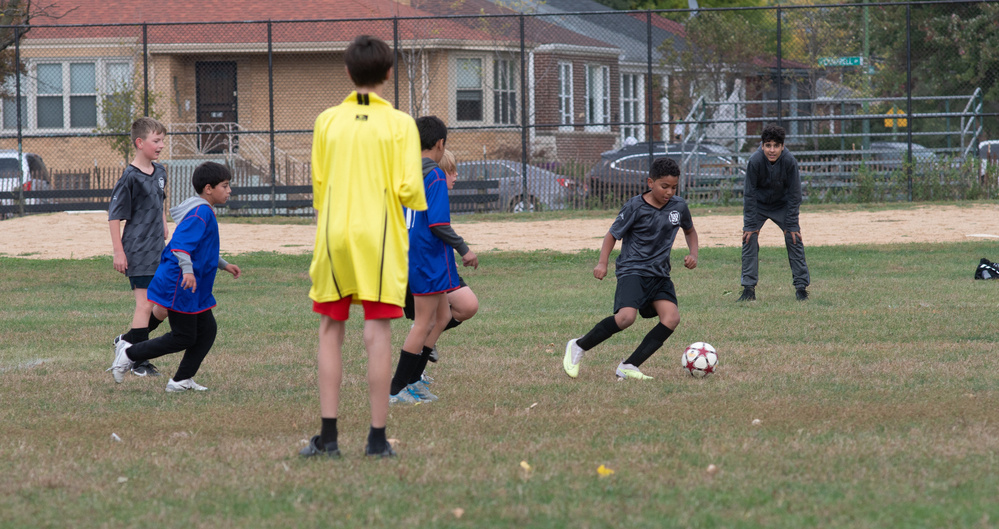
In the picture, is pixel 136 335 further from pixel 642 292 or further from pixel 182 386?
pixel 642 292

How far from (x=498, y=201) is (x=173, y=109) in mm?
11132

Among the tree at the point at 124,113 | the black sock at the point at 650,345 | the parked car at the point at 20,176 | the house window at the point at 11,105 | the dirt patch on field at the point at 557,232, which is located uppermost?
the house window at the point at 11,105

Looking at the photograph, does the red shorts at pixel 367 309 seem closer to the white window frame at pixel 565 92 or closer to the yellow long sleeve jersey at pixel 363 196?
the yellow long sleeve jersey at pixel 363 196

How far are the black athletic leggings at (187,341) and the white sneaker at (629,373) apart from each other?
2.43 metres

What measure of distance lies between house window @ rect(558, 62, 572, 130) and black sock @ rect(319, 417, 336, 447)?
83.1ft

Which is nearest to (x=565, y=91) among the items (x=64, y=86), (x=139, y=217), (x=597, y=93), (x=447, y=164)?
(x=597, y=93)

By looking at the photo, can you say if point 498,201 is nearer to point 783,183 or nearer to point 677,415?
point 783,183

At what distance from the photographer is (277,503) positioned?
150 inches

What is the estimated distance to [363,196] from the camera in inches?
167

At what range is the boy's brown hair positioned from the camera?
4328 millimetres

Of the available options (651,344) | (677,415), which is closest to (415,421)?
(677,415)

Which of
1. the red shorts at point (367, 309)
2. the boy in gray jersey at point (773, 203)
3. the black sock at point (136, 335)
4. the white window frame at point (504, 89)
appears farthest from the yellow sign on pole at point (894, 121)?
the red shorts at point (367, 309)

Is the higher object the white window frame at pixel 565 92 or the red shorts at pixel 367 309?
the white window frame at pixel 565 92

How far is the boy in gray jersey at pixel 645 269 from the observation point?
258 inches
